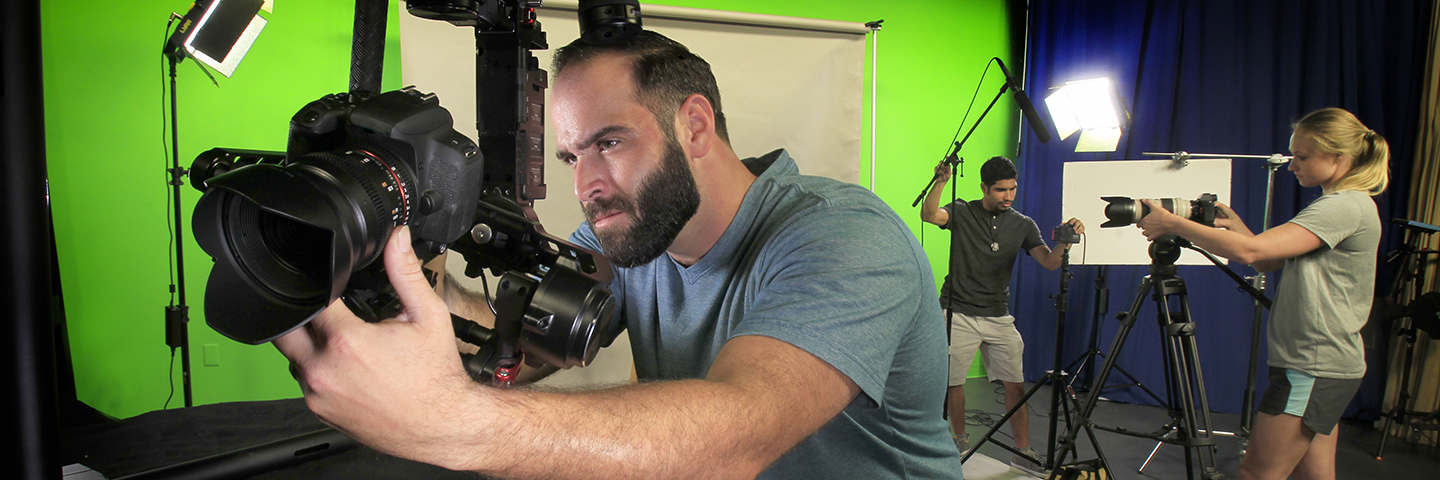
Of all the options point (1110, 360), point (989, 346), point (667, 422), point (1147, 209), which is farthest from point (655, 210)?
point (989, 346)

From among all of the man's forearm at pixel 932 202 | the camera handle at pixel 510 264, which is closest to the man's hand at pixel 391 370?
the camera handle at pixel 510 264

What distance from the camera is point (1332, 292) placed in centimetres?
200

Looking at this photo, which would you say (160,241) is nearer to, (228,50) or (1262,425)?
(228,50)

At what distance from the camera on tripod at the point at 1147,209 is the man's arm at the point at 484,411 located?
6.42 ft

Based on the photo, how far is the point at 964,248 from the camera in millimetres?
3436

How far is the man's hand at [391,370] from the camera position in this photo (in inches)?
20.3

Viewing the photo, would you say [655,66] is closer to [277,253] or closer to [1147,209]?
[277,253]

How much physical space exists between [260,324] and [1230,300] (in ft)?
14.9

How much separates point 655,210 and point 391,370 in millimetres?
622

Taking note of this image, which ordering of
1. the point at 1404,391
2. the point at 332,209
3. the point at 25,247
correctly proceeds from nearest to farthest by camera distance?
1. the point at 332,209
2. the point at 25,247
3. the point at 1404,391

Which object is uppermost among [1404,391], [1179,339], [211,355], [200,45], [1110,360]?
[200,45]

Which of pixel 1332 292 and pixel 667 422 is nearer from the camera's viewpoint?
pixel 667 422

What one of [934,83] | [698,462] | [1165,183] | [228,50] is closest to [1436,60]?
[1165,183]

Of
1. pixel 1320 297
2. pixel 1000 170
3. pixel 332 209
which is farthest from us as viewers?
pixel 1000 170
